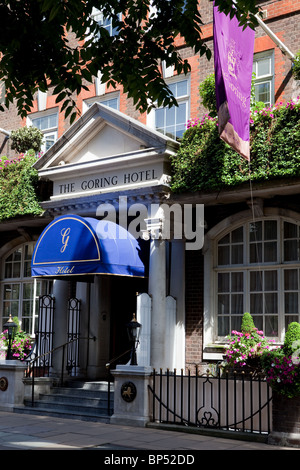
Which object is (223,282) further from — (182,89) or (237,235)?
(182,89)

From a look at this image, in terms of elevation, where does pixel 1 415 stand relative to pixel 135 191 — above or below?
below

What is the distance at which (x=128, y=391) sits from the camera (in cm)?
1173

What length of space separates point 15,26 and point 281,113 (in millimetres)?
5761

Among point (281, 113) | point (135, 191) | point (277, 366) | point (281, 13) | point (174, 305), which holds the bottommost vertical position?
point (277, 366)

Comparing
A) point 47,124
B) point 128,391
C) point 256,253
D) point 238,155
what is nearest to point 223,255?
point 256,253

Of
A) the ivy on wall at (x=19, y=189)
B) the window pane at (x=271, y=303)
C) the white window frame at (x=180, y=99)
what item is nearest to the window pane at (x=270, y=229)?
the window pane at (x=271, y=303)

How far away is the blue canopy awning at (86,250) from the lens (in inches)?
521

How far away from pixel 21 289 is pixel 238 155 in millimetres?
9272

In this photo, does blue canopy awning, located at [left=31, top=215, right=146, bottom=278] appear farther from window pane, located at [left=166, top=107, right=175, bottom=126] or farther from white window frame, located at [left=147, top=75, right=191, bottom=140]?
white window frame, located at [left=147, top=75, right=191, bottom=140]

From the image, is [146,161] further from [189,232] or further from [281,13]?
[281,13]

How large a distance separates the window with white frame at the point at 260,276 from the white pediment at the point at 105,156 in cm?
245

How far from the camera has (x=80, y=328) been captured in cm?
1586

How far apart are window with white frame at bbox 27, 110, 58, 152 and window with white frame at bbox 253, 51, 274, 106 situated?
7.05 meters
